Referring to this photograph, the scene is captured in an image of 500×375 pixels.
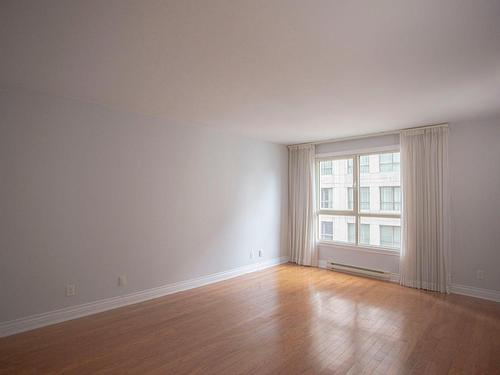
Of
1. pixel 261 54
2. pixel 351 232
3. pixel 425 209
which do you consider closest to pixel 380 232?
pixel 351 232

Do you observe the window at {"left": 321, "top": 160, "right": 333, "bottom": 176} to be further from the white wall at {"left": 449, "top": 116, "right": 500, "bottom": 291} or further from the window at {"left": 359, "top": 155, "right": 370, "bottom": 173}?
the white wall at {"left": 449, "top": 116, "right": 500, "bottom": 291}

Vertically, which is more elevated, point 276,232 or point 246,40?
point 246,40

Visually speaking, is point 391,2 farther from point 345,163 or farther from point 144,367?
point 345,163

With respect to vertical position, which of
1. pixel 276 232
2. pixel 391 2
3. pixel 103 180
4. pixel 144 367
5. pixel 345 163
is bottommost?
pixel 144 367

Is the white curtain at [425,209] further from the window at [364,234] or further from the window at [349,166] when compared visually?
the window at [349,166]

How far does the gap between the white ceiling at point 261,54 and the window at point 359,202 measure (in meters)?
1.64

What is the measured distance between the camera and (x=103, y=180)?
3.72 metres

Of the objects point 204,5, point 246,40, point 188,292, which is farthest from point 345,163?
point 204,5

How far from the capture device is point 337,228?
19.4 ft

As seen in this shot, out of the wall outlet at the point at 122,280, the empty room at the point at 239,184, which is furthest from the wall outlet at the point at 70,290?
the wall outlet at the point at 122,280

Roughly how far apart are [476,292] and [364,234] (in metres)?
1.82

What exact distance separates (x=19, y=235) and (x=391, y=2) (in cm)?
388

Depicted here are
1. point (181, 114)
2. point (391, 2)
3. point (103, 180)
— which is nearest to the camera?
point (391, 2)

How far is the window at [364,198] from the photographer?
5.50 m
